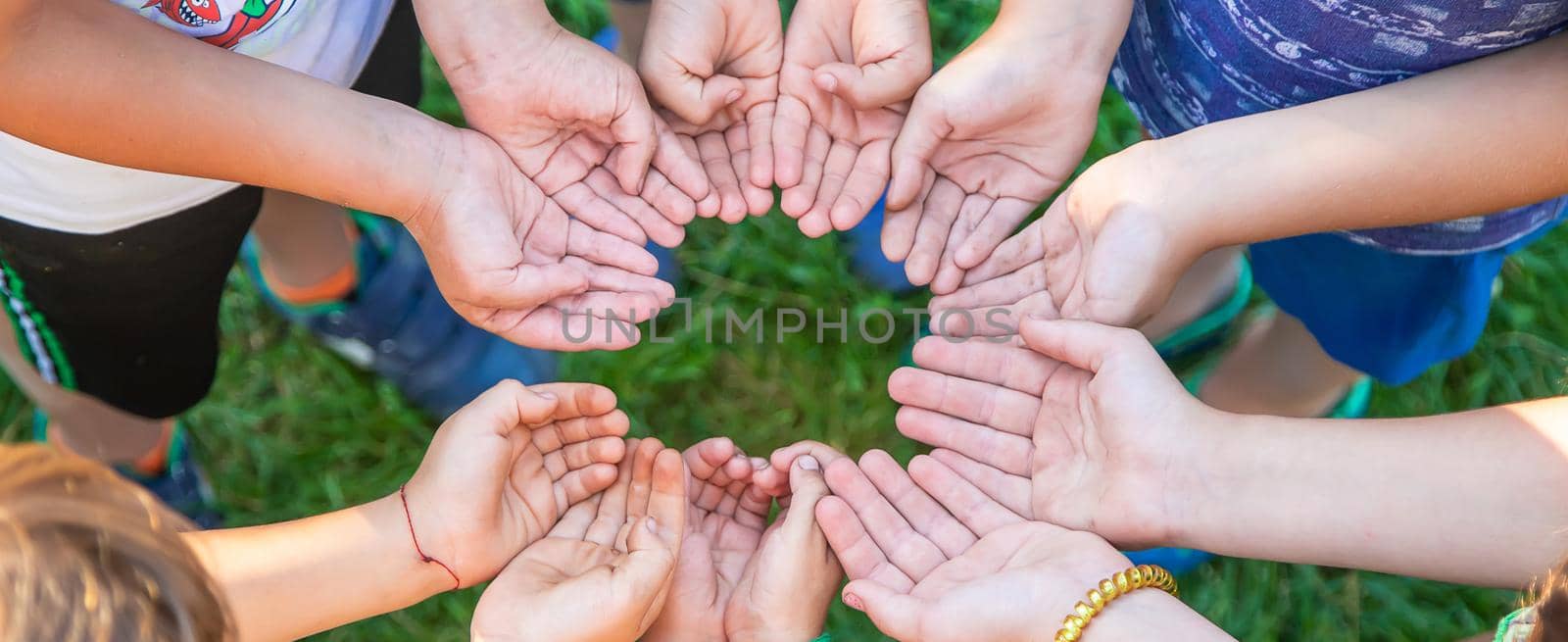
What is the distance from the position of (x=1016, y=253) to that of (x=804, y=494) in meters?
0.51

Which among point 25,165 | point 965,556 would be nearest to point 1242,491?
point 965,556

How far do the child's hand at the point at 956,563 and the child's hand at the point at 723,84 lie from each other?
506 millimetres

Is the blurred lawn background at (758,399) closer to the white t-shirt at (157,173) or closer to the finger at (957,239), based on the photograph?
the finger at (957,239)

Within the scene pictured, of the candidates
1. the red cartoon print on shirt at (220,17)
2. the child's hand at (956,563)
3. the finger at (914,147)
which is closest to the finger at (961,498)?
the child's hand at (956,563)

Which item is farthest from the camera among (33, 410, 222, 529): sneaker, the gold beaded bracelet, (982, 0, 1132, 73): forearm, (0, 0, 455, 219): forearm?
(33, 410, 222, 529): sneaker

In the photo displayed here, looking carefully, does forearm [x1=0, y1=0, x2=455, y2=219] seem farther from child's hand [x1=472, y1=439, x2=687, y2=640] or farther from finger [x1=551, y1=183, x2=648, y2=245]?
child's hand [x1=472, y1=439, x2=687, y2=640]

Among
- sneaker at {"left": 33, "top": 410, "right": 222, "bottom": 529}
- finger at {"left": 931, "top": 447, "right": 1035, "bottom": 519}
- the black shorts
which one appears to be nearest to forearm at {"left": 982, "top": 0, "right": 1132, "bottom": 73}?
finger at {"left": 931, "top": 447, "right": 1035, "bottom": 519}

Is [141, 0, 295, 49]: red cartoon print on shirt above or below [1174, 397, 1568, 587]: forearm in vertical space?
above

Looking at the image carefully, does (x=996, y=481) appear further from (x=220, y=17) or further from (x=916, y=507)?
(x=220, y=17)

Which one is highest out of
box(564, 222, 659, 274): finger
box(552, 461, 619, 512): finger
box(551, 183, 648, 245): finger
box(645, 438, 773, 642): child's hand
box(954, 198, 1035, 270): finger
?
box(954, 198, 1035, 270): finger

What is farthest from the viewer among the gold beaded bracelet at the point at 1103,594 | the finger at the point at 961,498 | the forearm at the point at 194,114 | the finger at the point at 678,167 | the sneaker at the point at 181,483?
the sneaker at the point at 181,483

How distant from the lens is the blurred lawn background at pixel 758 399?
2225mm

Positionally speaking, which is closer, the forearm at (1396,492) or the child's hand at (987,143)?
the forearm at (1396,492)

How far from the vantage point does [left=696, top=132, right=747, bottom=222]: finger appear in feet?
6.10
